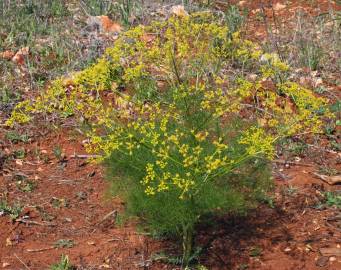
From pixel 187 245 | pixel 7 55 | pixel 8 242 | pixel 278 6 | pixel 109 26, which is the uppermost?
pixel 109 26

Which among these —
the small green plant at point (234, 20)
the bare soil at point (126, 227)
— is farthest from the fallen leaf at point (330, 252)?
the small green plant at point (234, 20)

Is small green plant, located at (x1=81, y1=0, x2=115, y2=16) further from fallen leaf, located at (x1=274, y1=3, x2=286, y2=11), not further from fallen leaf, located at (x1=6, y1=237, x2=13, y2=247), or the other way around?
fallen leaf, located at (x1=6, y1=237, x2=13, y2=247)

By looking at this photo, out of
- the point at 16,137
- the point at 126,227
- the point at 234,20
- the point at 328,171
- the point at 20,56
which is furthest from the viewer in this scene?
A: the point at 234,20

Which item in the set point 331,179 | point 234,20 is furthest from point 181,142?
point 234,20

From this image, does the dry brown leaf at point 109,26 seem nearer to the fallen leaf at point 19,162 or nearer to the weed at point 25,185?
the fallen leaf at point 19,162

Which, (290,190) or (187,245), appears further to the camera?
(290,190)

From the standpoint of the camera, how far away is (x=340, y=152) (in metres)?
5.69

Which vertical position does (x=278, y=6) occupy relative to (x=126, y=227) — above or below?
above

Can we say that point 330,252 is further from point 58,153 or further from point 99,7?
point 99,7

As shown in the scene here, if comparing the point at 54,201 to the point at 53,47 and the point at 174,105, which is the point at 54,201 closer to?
the point at 174,105

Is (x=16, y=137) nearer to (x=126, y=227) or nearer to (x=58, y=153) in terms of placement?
(x=58, y=153)

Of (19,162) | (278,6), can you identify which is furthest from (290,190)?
(278,6)

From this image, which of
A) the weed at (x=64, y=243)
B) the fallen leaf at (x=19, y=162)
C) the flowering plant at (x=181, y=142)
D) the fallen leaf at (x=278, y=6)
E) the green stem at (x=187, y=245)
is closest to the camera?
the flowering plant at (x=181, y=142)

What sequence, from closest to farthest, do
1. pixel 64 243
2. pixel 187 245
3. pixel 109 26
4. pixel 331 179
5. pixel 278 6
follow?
pixel 187 245, pixel 64 243, pixel 331 179, pixel 109 26, pixel 278 6
